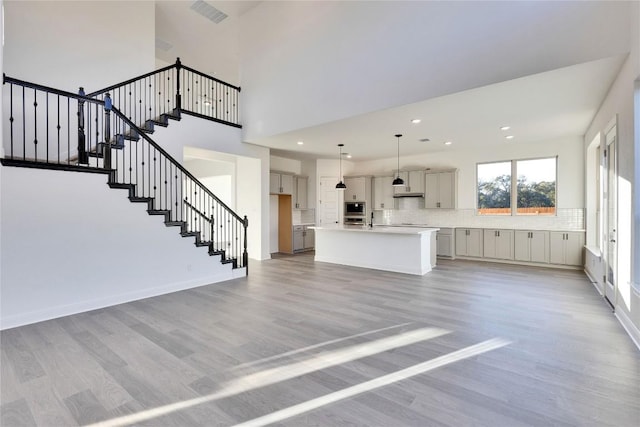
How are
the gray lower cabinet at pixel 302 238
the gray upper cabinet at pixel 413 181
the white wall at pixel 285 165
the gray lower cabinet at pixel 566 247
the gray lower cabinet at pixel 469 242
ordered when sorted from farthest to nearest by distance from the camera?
the white wall at pixel 285 165, the gray lower cabinet at pixel 302 238, the gray upper cabinet at pixel 413 181, the gray lower cabinet at pixel 469 242, the gray lower cabinet at pixel 566 247

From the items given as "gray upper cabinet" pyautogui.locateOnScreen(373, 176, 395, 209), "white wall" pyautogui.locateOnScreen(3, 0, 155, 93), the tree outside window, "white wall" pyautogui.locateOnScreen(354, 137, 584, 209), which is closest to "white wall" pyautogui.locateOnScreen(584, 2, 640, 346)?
"white wall" pyautogui.locateOnScreen(354, 137, 584, 209)

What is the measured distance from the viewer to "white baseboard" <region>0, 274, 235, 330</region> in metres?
3.50

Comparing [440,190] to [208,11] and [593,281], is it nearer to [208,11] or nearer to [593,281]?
[593,281]

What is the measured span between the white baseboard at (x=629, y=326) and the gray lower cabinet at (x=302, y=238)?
7.05 m

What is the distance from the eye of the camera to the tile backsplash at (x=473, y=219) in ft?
22.7

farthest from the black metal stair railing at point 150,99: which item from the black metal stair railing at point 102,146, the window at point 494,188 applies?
the window at point 494,188

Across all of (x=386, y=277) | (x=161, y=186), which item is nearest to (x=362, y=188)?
(x=386, y=277)

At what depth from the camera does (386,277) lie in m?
5.79

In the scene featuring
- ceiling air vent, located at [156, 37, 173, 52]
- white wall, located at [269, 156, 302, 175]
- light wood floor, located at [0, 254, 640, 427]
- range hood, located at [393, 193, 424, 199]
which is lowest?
light wood floor, located at [0, 254, 640, 427]

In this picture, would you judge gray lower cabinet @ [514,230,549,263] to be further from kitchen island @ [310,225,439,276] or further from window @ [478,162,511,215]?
kitchen island @ [310,225,439,276]

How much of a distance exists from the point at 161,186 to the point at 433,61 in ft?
17.0

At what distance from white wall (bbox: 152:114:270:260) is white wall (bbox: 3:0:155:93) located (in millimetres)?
1825

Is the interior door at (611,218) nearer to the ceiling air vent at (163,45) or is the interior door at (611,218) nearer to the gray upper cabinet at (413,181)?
the gray upper cabinet at (413,181)

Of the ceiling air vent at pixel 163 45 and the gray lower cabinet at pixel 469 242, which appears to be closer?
the gray lower cabinet at pixel 469 242
